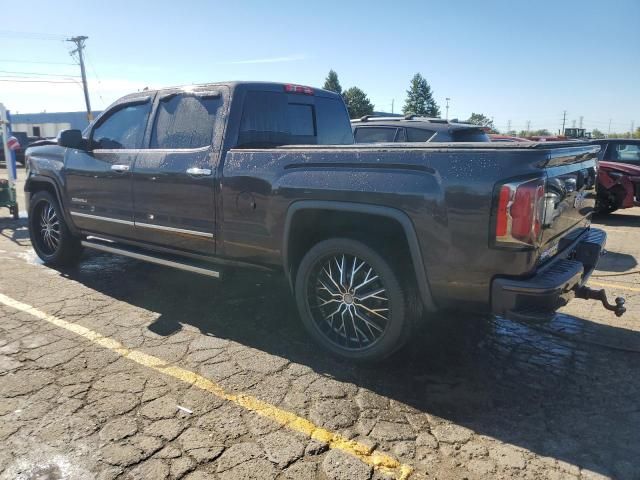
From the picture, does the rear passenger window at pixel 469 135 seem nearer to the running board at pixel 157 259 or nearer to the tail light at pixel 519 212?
the running board at pixel 157 259

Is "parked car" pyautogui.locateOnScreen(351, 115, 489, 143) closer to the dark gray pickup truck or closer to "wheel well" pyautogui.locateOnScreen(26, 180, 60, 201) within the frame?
the dark gray pickup truck

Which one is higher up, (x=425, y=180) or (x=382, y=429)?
(x=425, y=180)

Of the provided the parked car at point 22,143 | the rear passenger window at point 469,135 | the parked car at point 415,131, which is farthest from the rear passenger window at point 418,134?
the parked car at point 22,143

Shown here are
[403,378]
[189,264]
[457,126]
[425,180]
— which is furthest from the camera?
[457,126]

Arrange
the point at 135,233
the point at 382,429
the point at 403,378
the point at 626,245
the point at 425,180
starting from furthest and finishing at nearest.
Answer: the point at 626,245, the point at 135,233, the point at 403,378, the point at 425,180, the point at 382,429

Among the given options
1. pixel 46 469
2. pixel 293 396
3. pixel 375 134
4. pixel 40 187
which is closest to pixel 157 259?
pixel 293 396

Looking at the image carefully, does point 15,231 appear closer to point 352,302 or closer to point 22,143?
point 352,302

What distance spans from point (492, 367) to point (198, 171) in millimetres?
2682

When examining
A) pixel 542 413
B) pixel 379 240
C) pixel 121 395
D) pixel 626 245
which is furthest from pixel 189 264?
pixel 626 245

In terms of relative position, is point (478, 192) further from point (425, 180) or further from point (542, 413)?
point (542, 413)

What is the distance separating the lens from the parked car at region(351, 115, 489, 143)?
7.07 m

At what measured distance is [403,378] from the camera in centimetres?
332

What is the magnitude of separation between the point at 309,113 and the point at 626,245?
5.75 m

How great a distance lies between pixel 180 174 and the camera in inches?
166
